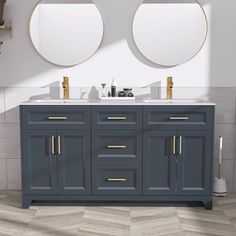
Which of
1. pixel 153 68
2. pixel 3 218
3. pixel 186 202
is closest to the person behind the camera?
pixel 3 218

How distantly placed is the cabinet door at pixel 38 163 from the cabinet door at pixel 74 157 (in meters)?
0.06

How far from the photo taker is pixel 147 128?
3.43 m

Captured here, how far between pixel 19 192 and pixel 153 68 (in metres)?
1.68

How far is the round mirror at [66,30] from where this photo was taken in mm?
3846

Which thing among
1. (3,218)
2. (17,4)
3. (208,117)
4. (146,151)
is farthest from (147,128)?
(17,4)

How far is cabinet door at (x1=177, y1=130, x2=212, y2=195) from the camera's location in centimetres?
343

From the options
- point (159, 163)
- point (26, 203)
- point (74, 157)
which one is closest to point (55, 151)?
point (74, 157)

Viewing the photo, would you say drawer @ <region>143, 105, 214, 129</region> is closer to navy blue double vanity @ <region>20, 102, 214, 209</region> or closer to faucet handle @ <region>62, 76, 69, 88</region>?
navy blue double vanity @ <region>20, 102, 214, 209</region>

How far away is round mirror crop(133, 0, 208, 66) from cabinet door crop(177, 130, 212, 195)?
0.81 m

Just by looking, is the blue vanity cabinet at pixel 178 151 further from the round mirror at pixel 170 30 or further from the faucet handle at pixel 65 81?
the faucet handle at pixel 65 81

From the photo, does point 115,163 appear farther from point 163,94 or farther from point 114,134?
point 163,94

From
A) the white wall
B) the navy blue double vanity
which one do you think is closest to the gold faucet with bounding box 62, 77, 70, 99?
the white wall

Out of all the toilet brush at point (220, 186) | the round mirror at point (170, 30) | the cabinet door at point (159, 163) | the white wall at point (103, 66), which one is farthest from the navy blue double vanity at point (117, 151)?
the round mirror at point (170, 30)

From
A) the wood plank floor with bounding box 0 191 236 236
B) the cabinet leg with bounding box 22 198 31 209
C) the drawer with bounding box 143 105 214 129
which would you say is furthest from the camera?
the cabinet leg with bounding box 22 198 31 209
